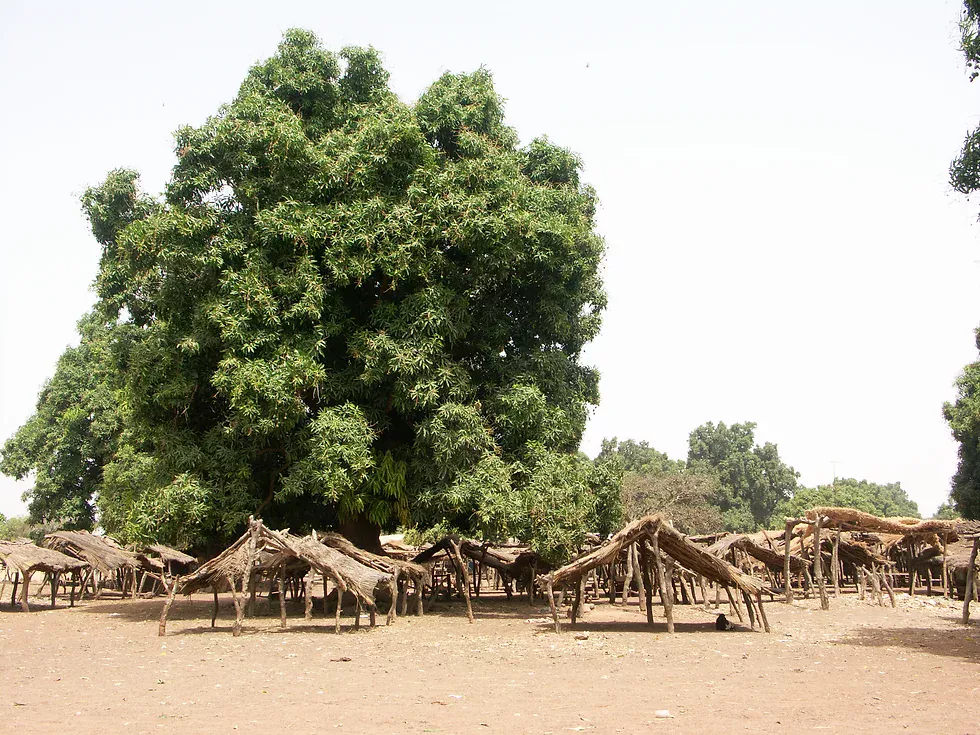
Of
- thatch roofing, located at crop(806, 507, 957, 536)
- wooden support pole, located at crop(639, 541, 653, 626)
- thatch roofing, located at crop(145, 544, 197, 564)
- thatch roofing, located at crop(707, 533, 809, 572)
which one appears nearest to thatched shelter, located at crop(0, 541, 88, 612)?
thatch roofing, located at crop(145, 544, 197, 564)

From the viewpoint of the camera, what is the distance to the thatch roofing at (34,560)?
78.1ft

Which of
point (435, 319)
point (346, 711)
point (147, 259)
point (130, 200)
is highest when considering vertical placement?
point (130, 200)

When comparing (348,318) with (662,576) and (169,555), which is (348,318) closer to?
(662,576)

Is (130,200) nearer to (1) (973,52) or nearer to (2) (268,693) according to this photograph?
(2) (268,693)

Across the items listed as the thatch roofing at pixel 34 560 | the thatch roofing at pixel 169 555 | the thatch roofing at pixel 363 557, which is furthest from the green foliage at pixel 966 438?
the thatch roofing at pixel 34 560

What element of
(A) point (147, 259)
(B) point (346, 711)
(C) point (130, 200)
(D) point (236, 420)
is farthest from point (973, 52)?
(C) point (130, 200)

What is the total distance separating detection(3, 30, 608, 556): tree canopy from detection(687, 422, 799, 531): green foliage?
54.5 m

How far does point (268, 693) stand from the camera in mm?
10867

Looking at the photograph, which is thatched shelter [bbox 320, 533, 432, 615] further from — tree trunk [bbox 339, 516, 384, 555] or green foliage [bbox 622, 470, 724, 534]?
green foliage [bbox 622, 470, 724, 534]

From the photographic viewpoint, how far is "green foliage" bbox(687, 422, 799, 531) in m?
74.5

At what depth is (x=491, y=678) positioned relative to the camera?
12.1 m

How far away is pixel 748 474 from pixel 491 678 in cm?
6813

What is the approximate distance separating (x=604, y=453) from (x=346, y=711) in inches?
2561

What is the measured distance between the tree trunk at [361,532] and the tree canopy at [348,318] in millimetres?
76
